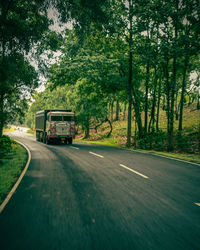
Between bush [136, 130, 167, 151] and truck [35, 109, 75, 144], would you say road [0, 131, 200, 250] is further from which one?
truck [35, 109, 75, 144]

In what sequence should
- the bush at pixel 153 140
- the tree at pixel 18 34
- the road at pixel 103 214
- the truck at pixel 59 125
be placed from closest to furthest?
the road at pixel 103 214
the tree at pixel 18 34
the bush at pixel 153 140
the truck at pixel 59 125

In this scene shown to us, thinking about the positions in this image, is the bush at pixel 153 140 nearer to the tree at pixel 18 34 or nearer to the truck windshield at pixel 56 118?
the truck windshield at pixel 56 118

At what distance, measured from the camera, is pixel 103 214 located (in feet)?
14.4

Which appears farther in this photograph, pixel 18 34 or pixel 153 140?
pixel 153 140

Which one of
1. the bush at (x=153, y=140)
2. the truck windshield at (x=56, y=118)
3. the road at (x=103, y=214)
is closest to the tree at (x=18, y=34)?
the road at (x=103, y=214)

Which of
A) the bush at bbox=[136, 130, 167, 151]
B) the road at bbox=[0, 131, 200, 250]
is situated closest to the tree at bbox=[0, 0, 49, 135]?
the road at bbox=[0, 131, 200, 250]

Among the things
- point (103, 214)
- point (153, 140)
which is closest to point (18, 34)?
point (103, 214)

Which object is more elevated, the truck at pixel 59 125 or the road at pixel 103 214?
the truck at pixel 59 125

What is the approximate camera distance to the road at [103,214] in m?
3.32

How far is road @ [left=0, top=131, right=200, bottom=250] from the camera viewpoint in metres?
3.32

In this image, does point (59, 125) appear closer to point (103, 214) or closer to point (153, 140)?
point (153, 140)

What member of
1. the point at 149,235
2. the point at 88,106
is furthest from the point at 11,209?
the point at 88,106

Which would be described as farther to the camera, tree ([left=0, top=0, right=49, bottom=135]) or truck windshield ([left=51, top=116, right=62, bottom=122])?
truck windshield ([left=51, top=116, right=62, bottom=122])

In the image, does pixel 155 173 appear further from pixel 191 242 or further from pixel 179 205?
pixel 191 242
